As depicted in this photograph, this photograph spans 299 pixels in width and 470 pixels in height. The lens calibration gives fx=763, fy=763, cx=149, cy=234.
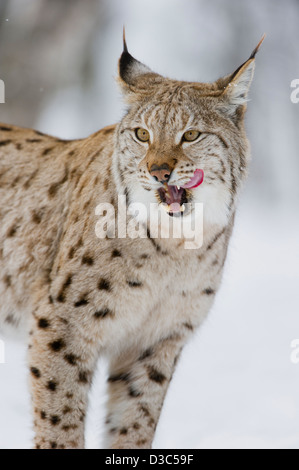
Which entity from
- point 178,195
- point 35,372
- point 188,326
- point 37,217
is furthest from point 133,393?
point 178,195

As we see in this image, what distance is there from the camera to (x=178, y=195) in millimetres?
3605

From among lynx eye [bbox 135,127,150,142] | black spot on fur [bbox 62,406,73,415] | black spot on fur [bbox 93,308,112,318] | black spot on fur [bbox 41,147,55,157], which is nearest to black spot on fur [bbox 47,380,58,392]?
black spot on fur [bbox 62,406,73,415]

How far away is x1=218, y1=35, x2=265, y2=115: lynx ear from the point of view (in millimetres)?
3756

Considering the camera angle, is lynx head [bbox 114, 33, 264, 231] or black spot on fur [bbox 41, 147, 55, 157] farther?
black spot on fur [bbox 41, 147, 55, 157]

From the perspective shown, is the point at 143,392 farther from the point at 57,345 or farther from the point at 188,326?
the point at 57,345

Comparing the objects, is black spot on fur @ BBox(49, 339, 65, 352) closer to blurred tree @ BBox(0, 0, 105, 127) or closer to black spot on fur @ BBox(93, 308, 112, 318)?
black spot on fur @ BBox(93, 308, 112, 318)

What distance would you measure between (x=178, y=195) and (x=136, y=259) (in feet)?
1.42

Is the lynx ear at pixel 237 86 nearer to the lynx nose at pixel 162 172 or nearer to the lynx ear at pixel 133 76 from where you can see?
the lynx ear at pixel 133 76

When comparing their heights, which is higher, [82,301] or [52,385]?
[82,301]

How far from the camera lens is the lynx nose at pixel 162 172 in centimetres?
349

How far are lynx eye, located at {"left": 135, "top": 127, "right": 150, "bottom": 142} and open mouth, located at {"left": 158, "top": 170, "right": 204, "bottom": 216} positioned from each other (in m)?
0.30

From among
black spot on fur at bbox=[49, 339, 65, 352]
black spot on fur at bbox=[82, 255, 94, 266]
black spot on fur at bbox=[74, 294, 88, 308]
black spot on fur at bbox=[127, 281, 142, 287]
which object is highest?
black spot on fur at bbox=[82, 255, 94, 266]

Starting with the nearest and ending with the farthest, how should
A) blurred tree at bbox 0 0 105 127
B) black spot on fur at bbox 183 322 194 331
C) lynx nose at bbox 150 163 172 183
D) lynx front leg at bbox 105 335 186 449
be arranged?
lynx nose at bbox 150 163 172 183, black spot on fur at bbox 183 322 194 331, lynx front leg at bbox 105 335 186 449, blurred tree at bbox 0 0 105 127

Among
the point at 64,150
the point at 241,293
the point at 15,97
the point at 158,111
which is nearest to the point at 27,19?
the point at 15,97
